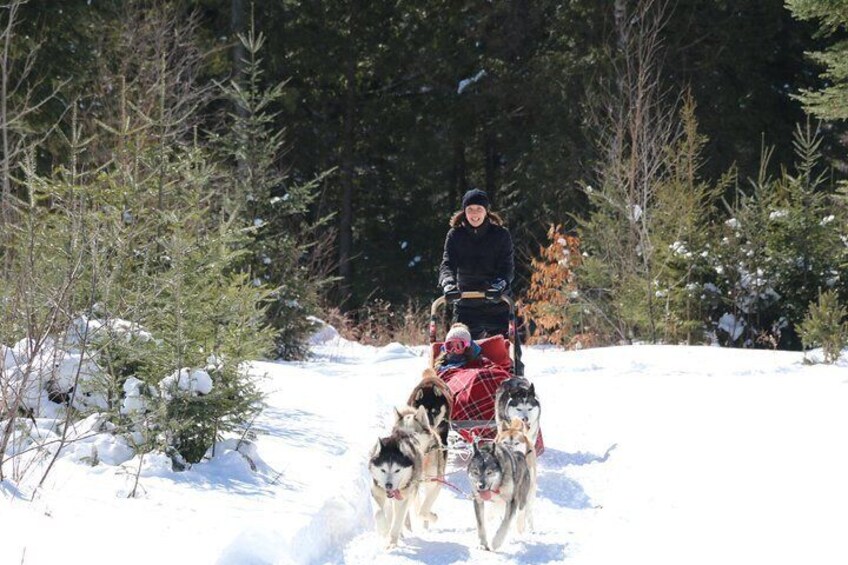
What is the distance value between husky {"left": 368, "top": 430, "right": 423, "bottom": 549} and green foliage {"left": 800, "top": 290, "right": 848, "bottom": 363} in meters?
7.08

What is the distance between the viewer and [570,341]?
59.5ft

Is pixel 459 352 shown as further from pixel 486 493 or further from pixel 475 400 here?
pixel 486 493

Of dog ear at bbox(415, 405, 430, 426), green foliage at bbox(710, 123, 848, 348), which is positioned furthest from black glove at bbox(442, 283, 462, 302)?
green foliage at bbox(710, 123, 848, 348)

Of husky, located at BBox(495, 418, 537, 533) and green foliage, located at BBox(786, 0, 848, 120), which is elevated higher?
green foliage, located at BBox(786, 0, 848, 120)

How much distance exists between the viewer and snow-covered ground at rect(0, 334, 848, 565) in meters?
5.51

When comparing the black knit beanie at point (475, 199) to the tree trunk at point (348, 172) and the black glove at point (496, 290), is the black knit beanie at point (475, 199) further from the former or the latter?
the tree trunk at point (348, 172)

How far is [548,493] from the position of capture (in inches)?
313


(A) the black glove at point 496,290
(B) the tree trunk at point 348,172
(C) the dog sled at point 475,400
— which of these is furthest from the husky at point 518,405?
(B) the tree trunk at point 348,172

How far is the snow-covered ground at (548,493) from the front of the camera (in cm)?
551

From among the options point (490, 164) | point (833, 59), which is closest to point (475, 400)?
point (833, 59)

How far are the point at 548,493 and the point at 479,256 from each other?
2.55 metres

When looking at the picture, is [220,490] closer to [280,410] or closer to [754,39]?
[280,410]

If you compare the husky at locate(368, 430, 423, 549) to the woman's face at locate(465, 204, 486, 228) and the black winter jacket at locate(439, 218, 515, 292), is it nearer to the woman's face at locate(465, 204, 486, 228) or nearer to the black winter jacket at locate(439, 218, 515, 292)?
the black winter jacket at locate(439, 218, 515, 292)

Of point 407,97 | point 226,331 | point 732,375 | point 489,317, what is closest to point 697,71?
point 407,97
